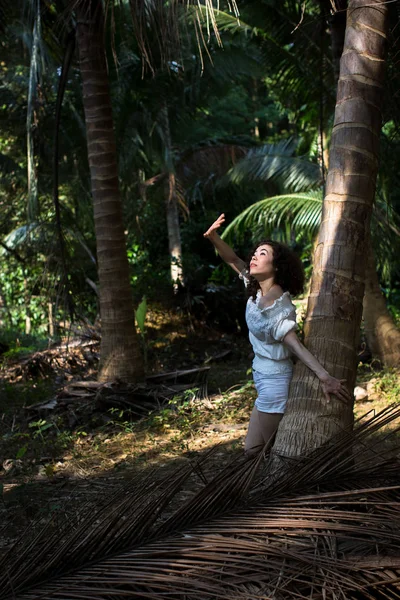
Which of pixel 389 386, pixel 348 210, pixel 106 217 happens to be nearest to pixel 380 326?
pixel 389 386

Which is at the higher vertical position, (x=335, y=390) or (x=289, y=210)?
(x=289, y=210)

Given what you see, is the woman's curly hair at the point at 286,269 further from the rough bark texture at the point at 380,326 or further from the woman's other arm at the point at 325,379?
the rough bark texture at the point at 380,326

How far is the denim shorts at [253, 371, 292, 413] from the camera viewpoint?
373 centimetres

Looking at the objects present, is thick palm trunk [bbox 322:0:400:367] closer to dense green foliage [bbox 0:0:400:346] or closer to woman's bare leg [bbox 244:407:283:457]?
dense green foliage [bbox 0:0:400:346]

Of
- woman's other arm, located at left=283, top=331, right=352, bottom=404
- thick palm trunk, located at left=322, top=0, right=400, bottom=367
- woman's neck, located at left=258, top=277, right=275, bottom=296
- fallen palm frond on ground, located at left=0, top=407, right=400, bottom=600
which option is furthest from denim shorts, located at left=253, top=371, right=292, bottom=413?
thick palm trunk, located at left=322, top=0, right=400, bottom=367

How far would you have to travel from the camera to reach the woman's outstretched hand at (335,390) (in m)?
2.97

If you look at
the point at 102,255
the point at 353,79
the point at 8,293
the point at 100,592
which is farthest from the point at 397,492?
the point at 8,293

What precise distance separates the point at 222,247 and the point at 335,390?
139 centimetres

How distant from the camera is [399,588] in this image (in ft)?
6.11

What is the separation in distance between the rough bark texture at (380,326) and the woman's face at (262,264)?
5.00 metres

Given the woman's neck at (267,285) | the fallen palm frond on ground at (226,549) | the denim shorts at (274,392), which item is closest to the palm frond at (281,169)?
the woman's neck at (267,285)

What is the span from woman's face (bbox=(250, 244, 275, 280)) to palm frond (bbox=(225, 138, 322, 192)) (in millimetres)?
8639

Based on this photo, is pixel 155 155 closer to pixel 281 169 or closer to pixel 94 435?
pixel 281 169

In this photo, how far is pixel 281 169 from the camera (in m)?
13.1
